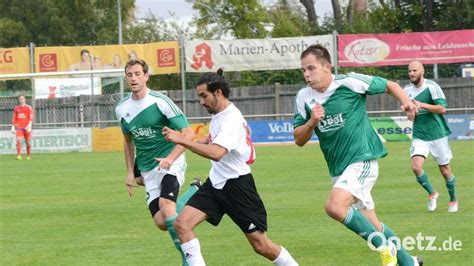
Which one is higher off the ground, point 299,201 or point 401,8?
point 401,8

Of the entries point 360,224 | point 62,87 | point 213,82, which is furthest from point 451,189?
point 62,87

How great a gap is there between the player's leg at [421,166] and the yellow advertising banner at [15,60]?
2725cm

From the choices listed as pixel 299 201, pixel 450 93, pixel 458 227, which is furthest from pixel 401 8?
pixel 458 227

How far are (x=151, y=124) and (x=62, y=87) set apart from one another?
107 ft

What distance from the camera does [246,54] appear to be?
39.2 metres

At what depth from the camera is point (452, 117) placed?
122 ft

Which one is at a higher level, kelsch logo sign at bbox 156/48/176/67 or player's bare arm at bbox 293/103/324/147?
kelsch logo sign at bbox 156/48/176/67

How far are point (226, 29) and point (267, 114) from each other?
1859 cm

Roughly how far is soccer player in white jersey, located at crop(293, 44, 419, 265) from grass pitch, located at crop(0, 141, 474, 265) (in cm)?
131

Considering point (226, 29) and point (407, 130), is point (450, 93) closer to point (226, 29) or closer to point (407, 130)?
point (407, 130)

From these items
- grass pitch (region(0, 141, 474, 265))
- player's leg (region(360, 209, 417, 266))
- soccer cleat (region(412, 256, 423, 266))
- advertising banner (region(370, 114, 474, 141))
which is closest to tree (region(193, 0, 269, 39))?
advertising banner (region(370, 114, 474, 141))

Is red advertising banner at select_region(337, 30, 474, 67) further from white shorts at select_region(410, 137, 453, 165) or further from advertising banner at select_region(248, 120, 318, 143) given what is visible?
white shorts at select_region(410, 137, 453, 165)

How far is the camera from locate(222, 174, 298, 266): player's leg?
897 cm

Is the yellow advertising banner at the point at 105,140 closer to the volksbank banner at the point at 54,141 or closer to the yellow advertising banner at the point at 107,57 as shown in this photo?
the volksbank banner at the point at 54,141
